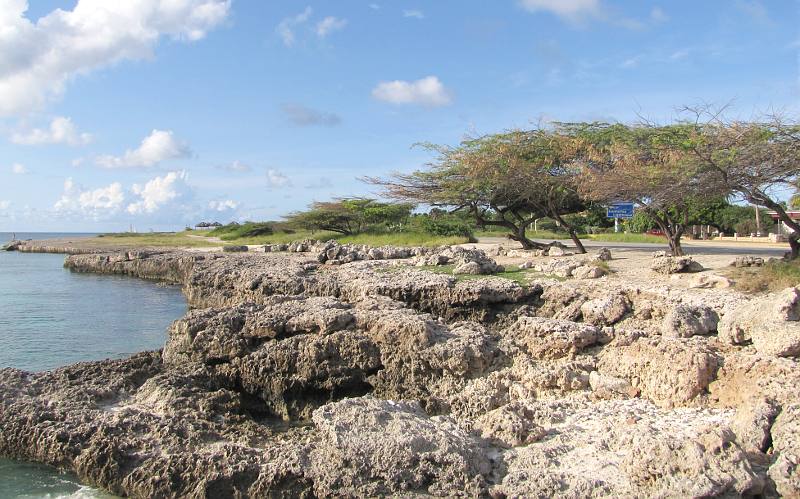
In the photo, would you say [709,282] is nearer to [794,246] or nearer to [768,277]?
[768,277]

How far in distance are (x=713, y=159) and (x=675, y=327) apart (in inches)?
183

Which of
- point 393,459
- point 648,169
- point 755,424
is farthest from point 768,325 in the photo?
point 648,169

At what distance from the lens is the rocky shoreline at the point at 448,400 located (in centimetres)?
579

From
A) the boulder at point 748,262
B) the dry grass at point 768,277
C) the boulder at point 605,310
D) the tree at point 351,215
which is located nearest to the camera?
the boulder at point 605,310

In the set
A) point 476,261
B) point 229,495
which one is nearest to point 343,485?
point 229,495

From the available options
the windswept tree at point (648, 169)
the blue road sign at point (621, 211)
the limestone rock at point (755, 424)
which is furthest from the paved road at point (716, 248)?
the limestone rock at point (755, 424)

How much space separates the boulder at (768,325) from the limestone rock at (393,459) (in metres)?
4.01

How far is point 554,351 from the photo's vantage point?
8.70 m

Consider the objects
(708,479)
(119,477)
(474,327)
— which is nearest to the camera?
(708,479)

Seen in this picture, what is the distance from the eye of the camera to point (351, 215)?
38219 mm

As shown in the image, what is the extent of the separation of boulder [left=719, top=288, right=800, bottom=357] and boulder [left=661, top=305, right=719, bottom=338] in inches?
9.0

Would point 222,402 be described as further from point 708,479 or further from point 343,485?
point 708,479

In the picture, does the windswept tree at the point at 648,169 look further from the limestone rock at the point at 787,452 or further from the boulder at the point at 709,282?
the limestone rock at the point at 787,452

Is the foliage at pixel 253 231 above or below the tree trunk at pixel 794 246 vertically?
above
